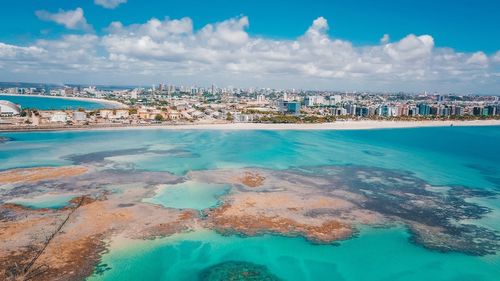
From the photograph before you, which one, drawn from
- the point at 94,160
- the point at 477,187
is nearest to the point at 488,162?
the point at 477,187

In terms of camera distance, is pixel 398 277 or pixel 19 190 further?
pixel 19 190

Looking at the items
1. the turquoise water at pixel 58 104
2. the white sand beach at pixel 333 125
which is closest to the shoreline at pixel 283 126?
the white sand beach at pixel 333 125

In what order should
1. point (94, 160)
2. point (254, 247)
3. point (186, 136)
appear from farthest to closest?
point (186, 136), point (94, 160), point (254, 247)

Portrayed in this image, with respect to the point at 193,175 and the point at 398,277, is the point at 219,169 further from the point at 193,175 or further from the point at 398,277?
the point at 398,277

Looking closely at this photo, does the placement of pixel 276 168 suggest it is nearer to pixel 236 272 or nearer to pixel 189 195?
pixel 189 195

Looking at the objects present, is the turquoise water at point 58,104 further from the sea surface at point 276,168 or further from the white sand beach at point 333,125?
the sea surface at point 276,168

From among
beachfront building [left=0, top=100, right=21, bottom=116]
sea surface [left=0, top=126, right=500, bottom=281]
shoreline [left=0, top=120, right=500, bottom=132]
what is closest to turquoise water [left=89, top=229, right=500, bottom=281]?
sea surface [left=0, top=126, right=500, bottom=281]

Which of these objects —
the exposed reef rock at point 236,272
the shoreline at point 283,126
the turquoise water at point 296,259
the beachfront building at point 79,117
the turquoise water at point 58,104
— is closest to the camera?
the exposed reef rock at point 236,272
